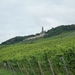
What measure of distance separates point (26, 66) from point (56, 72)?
7203 millimetres

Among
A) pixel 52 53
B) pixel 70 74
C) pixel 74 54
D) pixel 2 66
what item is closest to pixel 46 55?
pixel 52 53

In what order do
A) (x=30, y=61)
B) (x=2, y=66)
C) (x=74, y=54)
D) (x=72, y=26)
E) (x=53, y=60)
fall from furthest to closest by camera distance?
(x=72, y=26), (x=2, y=66), (x=30, y=61), (x=53, y=60), (x=74, y=54)

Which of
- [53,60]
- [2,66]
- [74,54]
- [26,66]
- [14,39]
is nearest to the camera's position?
[74,54]

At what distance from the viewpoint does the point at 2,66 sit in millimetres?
38875

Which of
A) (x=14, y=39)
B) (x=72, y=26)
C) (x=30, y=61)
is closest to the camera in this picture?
(x=30, y=61)

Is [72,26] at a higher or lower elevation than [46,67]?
higher

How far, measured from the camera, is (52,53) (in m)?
18.5

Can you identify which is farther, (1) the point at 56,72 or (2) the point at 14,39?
(2) the point at 14,39

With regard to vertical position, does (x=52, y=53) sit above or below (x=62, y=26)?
below

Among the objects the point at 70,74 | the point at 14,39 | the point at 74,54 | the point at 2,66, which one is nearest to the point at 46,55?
the point at 70,74

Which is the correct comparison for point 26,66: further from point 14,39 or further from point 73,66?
→ point 14,39

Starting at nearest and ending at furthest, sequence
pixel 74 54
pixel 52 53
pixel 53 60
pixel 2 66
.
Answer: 1. pixel 74 54
2. pixel 53 60
3. pixel 52 53
4. pixel 2 66

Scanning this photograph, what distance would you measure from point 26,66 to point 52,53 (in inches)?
272

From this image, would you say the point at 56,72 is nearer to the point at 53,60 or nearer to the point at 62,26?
the point at 53,60
